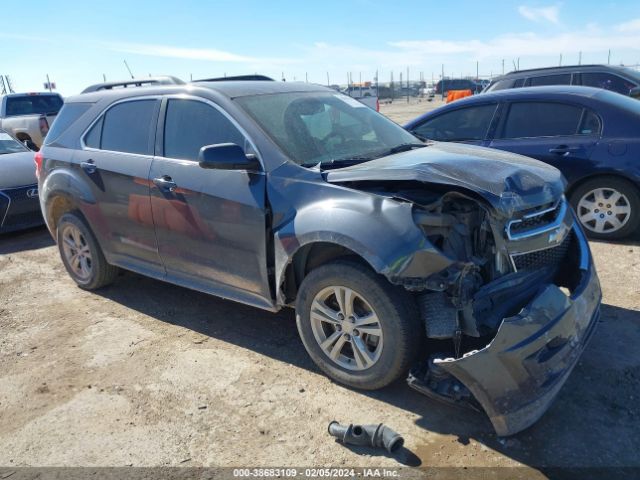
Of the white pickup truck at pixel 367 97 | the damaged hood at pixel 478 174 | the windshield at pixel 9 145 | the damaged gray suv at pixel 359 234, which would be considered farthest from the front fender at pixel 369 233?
the windshield at pixel 9 145

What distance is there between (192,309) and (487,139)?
12.7 ft

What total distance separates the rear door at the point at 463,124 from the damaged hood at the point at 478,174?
2756 mm

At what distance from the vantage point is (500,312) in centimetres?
294

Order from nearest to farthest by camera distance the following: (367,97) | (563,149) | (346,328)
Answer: (346,328) < (563,149) < (367,97)

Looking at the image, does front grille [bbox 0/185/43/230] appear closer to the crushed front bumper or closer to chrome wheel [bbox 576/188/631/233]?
the crushed front bumper

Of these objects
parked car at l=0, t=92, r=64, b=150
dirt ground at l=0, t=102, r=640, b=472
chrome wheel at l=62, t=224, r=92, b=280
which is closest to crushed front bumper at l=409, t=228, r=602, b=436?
dirt ground at l=0, t=102, r=640, b=472

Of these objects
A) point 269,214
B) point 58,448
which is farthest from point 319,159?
point 58,448

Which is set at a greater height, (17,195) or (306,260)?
(306,260)

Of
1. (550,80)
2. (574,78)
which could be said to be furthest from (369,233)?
(574,78)

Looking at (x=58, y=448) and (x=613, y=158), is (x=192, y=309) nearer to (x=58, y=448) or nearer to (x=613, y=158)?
(x=58, y=448)

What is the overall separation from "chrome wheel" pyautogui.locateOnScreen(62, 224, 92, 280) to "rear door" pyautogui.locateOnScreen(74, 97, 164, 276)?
0.38 m

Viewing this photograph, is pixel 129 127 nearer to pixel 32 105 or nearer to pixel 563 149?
pixel 563 149

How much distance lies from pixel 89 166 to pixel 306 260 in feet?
8.01

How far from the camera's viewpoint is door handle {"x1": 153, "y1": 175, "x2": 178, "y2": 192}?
13.0ft
